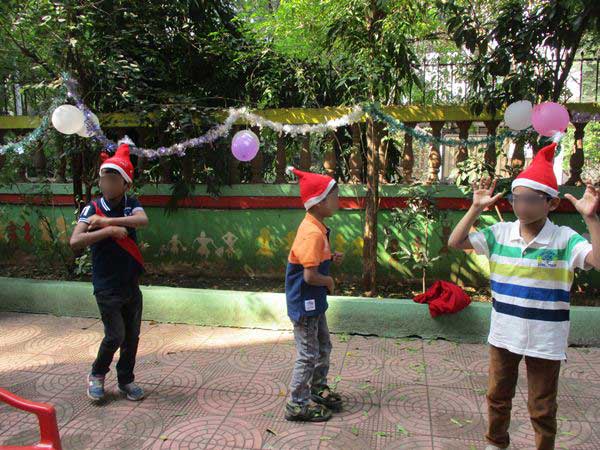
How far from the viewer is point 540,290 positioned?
2406mm

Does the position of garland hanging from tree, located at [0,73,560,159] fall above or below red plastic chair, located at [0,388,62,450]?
above

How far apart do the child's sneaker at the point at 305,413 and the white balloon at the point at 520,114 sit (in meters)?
3.04

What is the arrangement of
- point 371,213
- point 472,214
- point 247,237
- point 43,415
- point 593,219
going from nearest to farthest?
1. point 43,415
2. point 593,219
3. point 472,214
4. point 371,213
5. point 247,237

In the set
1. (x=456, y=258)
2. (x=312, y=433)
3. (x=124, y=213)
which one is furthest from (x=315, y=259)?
(x=456, y=258)

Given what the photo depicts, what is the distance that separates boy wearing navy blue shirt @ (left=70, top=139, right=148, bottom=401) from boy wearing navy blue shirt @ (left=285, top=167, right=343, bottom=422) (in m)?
1.10

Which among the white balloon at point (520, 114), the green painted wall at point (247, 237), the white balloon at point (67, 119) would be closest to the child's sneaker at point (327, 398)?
the green painted wall at point (247, 237)

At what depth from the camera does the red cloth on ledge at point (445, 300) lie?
4.36 m

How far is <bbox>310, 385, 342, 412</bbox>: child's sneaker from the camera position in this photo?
3260mm

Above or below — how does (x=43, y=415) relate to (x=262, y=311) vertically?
above

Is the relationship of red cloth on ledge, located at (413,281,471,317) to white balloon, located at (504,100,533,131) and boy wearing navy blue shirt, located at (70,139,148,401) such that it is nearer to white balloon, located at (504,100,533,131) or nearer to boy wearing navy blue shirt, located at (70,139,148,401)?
white balloon, located at (504,100,533,131)

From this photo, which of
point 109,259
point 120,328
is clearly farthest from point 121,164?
point 120,328

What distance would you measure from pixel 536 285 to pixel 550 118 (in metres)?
2.21

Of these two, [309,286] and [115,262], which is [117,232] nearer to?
[115,262]

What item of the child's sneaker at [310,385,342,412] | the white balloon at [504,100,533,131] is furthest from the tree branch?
the white balloon at [504,100,533,131]
